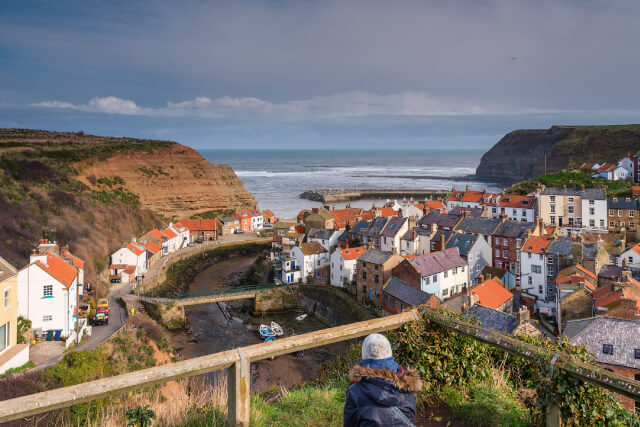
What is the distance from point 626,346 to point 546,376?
17079mm

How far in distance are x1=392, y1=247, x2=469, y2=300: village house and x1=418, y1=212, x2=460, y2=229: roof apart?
1027cm

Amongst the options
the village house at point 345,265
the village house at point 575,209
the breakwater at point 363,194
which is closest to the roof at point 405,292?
the village house at point 345,265

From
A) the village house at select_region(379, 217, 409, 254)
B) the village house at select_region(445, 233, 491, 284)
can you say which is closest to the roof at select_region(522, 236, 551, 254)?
the village house at select_region(445, 233, 491, 284)

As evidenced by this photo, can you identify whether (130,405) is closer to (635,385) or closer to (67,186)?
(635,385)

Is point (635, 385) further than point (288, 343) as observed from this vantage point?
No

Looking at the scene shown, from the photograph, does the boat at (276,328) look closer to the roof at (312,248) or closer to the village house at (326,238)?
the roof at (312,248)

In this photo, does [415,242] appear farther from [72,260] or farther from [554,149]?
[554,149]

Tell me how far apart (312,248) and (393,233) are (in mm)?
8336

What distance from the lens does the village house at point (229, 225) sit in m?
68.5

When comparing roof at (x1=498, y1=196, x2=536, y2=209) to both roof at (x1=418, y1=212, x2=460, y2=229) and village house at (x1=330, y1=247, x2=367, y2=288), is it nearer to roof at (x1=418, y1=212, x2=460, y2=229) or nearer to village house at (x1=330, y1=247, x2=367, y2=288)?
roof at (x1=418, y1=212, x2=460, y2=229)

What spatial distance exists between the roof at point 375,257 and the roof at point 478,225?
490 inches

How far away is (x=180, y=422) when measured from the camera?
13.9ft

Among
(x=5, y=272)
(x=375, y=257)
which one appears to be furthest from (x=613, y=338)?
(x=5, y=272)

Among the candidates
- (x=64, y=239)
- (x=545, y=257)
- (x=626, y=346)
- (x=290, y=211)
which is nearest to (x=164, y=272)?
(x=64, y=239)
